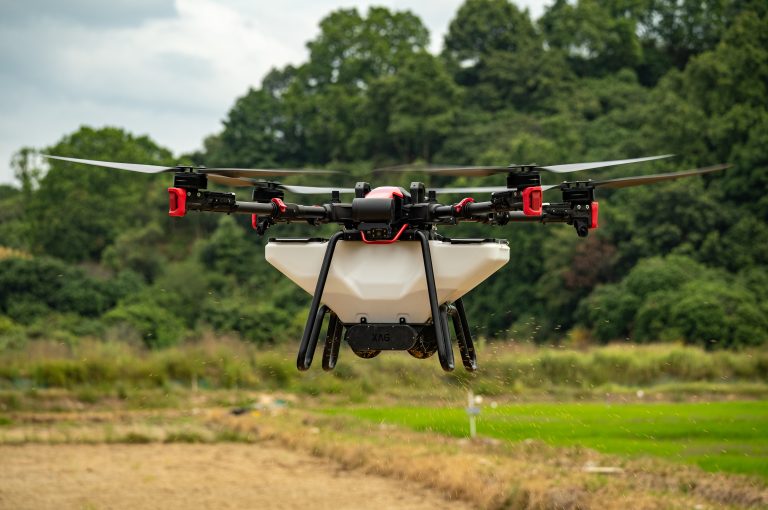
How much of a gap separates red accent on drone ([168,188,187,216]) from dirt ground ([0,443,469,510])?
42.4 feet

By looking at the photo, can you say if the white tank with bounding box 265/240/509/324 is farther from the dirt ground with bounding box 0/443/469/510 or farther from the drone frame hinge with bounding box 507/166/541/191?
the dirt ground with bounding box 0/443/469/510

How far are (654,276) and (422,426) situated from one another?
680 inches

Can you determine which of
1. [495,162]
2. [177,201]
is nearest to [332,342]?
[177,201]

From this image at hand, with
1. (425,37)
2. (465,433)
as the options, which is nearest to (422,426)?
(465,433)

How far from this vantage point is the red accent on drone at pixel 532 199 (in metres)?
7.38

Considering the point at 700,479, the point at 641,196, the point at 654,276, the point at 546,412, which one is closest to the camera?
the point at 700,479

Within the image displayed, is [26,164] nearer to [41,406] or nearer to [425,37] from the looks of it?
[425,37]

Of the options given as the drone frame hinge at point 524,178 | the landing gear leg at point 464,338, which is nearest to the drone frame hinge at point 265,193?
the landing gear leg at point 464,338

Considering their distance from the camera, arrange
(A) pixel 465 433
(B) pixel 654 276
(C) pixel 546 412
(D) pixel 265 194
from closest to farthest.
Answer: (D) pixel 265 194, (A) pixel 465 433, (C) pixel 546 412, (B) pixel 654 276

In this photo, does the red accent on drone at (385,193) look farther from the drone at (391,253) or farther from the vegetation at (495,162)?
the vegetation at (495,162)

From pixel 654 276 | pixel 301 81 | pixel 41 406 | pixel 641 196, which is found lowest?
pixel 41 406

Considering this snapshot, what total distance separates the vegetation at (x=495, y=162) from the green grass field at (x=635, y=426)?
11.7 feet

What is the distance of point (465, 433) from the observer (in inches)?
910

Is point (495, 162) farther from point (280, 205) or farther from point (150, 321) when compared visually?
point (280, 205)
